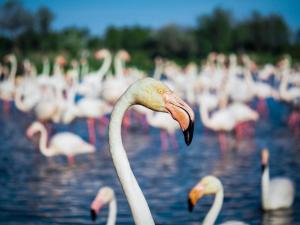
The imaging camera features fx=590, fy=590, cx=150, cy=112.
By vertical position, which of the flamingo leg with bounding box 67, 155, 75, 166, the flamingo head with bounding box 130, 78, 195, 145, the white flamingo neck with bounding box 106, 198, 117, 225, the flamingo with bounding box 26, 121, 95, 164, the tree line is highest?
the tree line

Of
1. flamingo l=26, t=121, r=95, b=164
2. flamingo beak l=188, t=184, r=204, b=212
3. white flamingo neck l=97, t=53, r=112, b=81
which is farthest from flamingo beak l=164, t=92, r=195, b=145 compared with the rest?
white flamingo neck l=97, t=53, r=112, b=81

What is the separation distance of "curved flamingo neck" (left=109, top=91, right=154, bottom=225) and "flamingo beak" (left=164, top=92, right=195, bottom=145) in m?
0.23

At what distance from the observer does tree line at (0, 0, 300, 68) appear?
187 feet

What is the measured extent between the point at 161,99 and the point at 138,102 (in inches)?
6.5

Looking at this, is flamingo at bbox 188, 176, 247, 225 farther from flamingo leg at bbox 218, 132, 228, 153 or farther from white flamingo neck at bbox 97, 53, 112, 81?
white flamingo neck at bbox 97, 53, 112, 81

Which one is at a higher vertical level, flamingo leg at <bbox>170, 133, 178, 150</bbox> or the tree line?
the tree line

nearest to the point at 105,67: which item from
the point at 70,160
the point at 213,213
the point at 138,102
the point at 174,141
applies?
the point at 174,141

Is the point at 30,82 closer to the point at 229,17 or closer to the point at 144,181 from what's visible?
the point at 144,181

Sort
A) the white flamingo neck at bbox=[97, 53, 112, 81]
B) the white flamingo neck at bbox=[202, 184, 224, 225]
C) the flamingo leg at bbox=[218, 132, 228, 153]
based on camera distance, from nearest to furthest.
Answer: the white flamingo neck at bbox=[202, 184, 224, 225] < the flamingo leg at bbox=[218, 132, 228, 153] < the white flamingo neck at bbox=[97, 53, 112, 81]

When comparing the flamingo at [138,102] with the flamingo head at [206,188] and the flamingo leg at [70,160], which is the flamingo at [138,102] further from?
the flamingo leg at [70,160]

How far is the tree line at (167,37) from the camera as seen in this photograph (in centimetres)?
5712

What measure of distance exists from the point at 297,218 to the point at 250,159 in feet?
13.7

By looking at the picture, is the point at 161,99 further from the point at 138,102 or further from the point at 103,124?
the point at 103,124

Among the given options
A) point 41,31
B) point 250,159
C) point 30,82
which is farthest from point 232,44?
point 250,159
